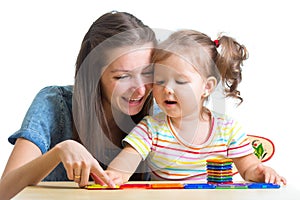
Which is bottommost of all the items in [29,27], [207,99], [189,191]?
[189,191]

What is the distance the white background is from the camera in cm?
233

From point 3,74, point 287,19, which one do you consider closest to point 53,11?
point 3,74

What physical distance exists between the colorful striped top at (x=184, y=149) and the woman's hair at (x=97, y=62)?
0.16m

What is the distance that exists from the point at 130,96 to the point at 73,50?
0.83 meters

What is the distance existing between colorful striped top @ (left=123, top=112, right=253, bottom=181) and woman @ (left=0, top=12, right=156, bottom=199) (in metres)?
0.11

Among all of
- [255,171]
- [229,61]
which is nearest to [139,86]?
[229,61]

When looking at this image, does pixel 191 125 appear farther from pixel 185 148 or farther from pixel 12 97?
pixel 12 97

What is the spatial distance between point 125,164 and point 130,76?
0.82 feet

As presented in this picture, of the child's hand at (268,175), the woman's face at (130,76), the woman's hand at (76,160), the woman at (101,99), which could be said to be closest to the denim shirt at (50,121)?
the woman at (101,99)

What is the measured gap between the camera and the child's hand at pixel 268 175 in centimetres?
138

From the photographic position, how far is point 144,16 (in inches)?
91.4

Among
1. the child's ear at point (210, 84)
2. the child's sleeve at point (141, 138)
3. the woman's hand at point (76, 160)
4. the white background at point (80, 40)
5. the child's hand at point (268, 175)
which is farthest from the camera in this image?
the white background at point (80, 40)

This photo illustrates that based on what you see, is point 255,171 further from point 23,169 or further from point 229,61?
point 23,169

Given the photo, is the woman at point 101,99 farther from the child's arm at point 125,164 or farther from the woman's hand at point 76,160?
the woman's hand at point 76,160
